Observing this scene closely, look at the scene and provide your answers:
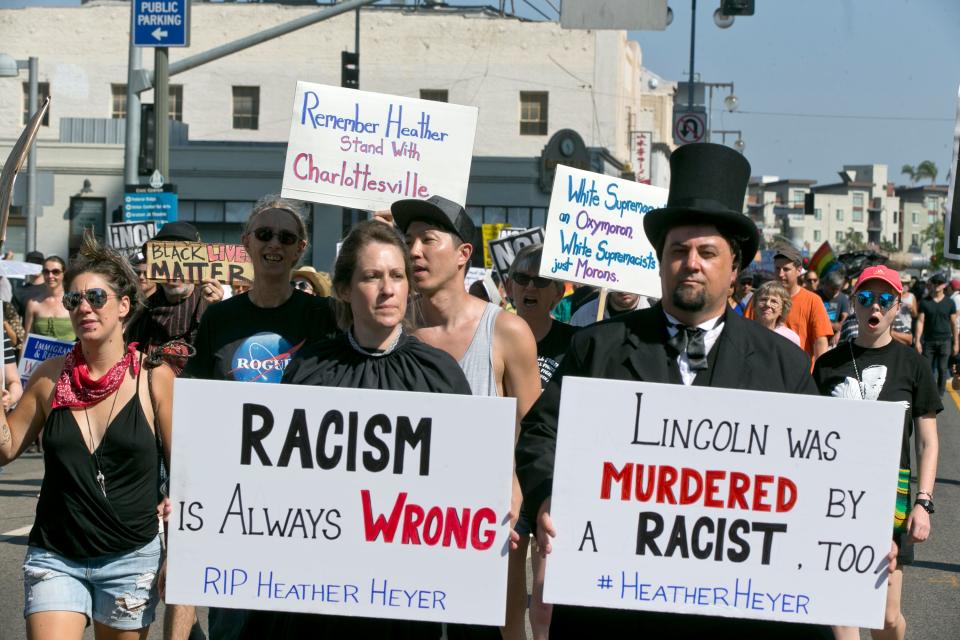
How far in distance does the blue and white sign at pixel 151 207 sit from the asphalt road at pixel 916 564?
3516 mm

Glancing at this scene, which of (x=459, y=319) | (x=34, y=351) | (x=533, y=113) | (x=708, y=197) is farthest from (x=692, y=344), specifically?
(x=533, y=113)

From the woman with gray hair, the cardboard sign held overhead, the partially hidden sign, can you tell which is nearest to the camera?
the partially hidden sign

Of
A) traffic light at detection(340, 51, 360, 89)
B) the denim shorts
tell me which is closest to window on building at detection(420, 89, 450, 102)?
traffic light at detection(340, 51, 360, 89)

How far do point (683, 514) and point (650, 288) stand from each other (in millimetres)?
4313

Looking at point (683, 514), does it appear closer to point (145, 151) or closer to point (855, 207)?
point (145, 151)

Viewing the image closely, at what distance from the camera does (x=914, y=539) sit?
Result: 5.41 metres

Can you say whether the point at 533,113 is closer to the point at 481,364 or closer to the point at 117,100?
the point at 117,100

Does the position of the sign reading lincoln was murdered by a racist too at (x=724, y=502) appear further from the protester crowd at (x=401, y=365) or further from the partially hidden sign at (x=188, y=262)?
the partially hidden sign at (x=188, y=262)

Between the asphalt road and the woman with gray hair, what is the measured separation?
1799 mm

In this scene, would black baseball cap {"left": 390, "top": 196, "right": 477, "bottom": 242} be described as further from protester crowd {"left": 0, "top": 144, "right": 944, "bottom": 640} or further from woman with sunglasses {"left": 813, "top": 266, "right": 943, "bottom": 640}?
woman with sunglasses {"left": 813, "top": 266, "right": 943, "bottom": 640}

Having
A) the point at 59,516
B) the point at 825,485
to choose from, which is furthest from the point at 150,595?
the point at 825,485

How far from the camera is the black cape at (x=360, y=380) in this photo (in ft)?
13.1

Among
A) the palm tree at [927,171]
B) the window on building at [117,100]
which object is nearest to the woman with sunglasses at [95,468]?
the window on building at [117,100]

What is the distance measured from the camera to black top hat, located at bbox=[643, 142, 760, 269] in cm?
386
